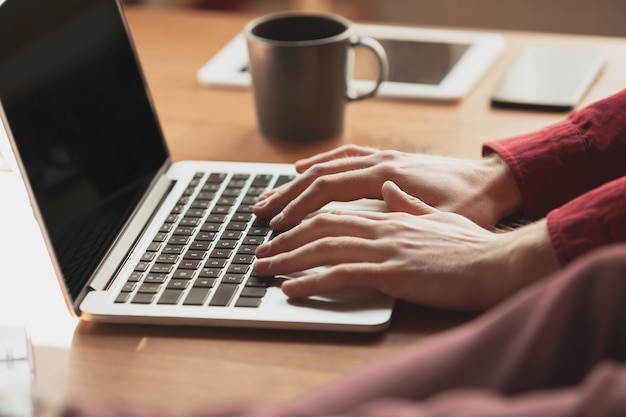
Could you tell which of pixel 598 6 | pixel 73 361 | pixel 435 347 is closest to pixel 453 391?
pixel 435 347

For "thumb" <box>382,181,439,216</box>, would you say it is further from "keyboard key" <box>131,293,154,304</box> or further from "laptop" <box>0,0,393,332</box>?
"keyboard key" <box>131,293,154,304</box>

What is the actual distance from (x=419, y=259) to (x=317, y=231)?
0.35 feet

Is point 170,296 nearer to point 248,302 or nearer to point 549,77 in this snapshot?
point 248,302

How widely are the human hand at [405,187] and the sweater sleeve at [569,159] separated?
0.05 feet

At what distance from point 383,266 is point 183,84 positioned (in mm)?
670

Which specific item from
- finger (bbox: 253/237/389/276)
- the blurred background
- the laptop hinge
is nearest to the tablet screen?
the laptop hinge

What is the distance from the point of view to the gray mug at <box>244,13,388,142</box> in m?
1.09

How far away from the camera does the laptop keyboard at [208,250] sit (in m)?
0.77

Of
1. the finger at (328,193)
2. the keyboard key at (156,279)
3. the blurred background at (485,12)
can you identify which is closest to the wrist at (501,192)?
the finger at (328,193)

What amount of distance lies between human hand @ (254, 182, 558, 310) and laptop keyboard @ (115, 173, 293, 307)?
0.03 metres

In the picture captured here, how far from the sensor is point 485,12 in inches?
109

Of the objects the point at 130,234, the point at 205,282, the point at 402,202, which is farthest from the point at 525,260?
the point at 130,234

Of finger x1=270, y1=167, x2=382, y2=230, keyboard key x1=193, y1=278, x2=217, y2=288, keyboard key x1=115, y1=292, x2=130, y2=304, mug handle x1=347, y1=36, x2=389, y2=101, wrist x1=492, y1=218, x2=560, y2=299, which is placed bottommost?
mug handle x1=347, y1=36, x2=389, y2=101

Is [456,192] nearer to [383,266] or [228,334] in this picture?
[383,266]
